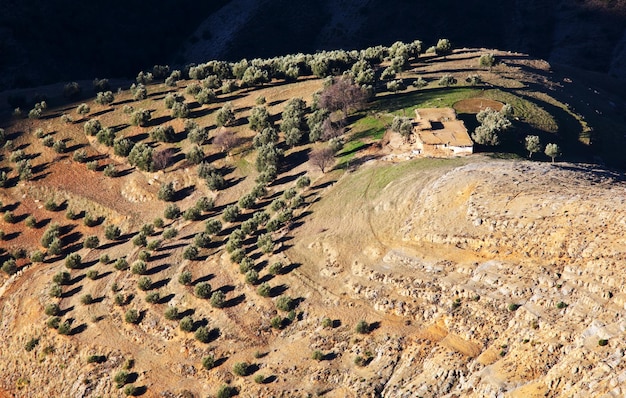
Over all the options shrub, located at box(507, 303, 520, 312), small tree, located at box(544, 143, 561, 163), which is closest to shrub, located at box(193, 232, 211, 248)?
shrub, located at box(507, 303, 520, 312)

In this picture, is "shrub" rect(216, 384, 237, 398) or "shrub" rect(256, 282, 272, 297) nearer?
"shrub" rect(216, 384, 237, 398)

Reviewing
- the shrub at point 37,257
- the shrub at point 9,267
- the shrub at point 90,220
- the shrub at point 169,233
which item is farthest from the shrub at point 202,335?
the shrub at point 9,267

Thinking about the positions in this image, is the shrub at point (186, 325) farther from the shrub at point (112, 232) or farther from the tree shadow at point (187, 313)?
the shrub at point (112, 232)

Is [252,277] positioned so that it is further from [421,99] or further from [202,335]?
[421,99]

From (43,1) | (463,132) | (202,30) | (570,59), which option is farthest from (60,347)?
(570,59)

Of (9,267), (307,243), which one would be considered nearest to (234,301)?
(307,243)

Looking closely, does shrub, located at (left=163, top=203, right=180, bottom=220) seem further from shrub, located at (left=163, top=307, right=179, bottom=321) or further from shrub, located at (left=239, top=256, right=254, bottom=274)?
shrub, located at (left=163, top=307, right=179, bottom=321)

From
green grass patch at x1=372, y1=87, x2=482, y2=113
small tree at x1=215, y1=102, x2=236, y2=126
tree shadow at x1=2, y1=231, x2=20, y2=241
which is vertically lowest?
tree shadow at x1=2, y1=231, x2=20, y2=241
